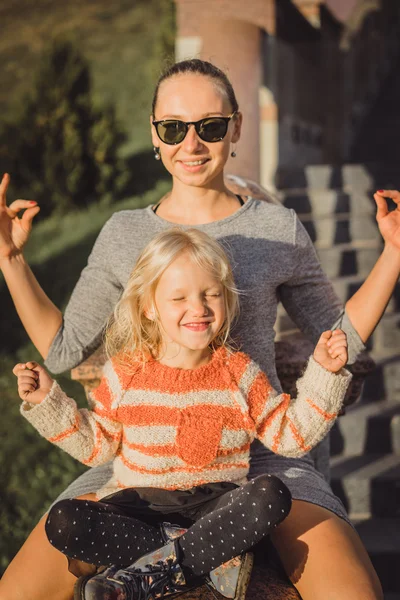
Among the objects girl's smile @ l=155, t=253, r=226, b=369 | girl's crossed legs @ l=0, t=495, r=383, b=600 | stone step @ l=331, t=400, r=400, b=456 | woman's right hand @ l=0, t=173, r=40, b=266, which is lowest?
stone step @ l=331, t=400, r=400, b=456

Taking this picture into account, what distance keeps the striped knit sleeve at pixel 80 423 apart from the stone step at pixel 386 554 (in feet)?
6.22

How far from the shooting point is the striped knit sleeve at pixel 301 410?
2229 millimetres

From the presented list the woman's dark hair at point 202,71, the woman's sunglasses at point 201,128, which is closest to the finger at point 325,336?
the woman's sunglasses at point 201,128

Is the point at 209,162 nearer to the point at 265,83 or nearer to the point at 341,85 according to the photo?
the point at 265,83

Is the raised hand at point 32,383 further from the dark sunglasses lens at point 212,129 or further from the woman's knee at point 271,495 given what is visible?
the dark sunglasses lens at point 212,129

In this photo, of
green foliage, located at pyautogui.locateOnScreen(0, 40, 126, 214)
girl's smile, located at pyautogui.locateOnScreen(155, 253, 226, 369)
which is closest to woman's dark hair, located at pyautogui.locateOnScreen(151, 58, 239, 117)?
girl's smile, located at pyautogui.locateOnScreen(155, 253, 226, 369)

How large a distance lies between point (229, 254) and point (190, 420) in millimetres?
600

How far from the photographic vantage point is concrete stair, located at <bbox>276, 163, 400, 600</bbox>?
4152mm

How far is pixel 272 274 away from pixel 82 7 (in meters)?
Answer: 15.2

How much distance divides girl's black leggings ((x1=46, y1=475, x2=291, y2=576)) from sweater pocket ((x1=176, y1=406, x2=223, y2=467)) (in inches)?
6.7

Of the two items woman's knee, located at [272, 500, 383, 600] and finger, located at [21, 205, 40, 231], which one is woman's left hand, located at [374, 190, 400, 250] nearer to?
woman's knee, located at [272, 500, 383, 600]

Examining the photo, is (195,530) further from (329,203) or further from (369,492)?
(329,203)

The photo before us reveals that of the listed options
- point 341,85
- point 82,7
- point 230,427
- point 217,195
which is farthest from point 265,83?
point 82,7

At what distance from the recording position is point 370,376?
4938 millimetres
